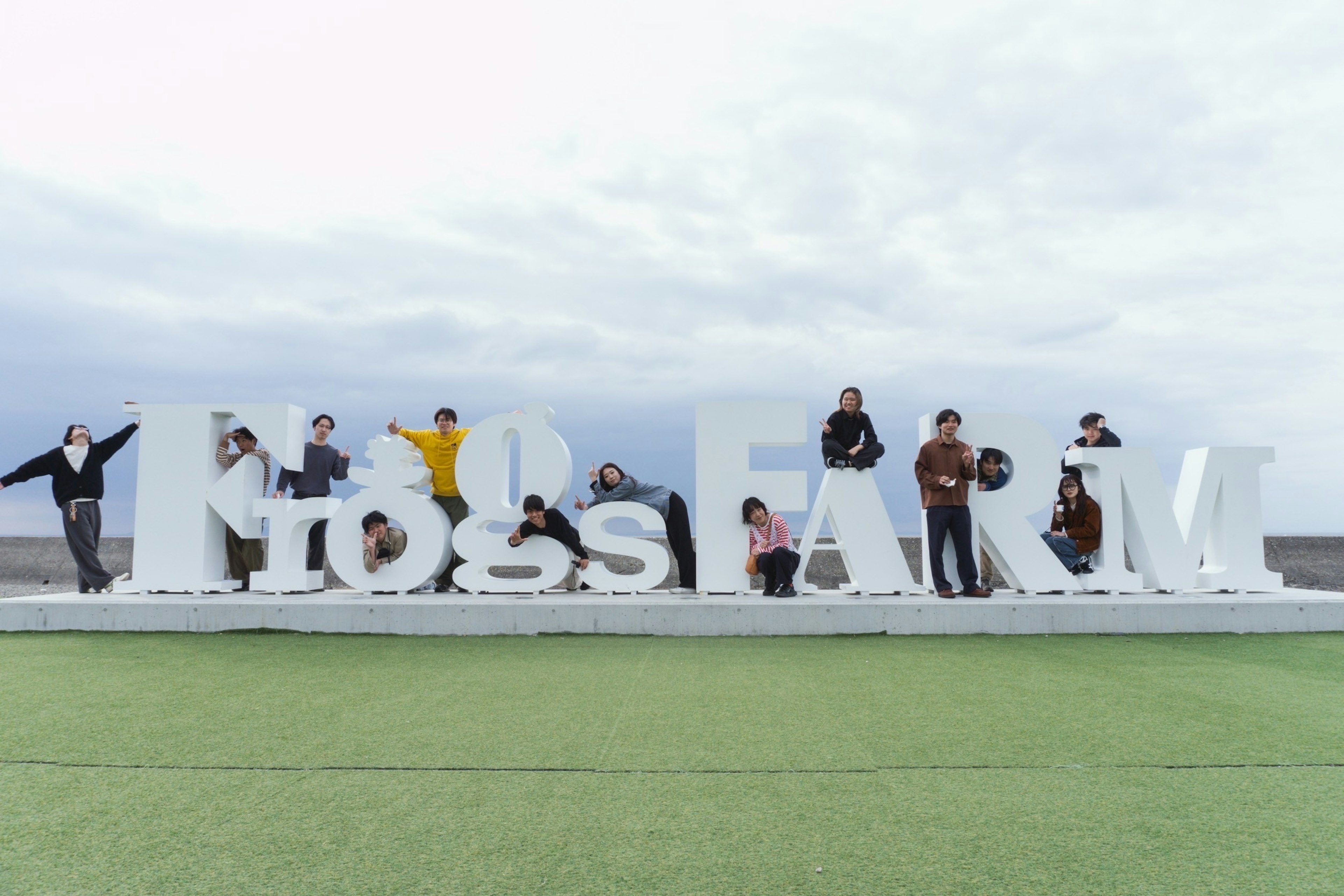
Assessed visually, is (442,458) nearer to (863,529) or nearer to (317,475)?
(317,475)

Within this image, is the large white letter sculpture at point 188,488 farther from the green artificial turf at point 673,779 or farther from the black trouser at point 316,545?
the green artificial turf at point 673,779

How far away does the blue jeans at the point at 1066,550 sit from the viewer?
814 cm

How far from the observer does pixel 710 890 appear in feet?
7.41

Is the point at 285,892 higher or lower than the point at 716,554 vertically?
lower

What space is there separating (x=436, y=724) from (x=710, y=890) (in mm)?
2136

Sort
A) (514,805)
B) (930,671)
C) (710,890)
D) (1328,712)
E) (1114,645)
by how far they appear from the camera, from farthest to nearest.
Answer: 1. (1114,645)
2. (930,671)
3. (1328,712)
4. (514,805)
5. (710,890)

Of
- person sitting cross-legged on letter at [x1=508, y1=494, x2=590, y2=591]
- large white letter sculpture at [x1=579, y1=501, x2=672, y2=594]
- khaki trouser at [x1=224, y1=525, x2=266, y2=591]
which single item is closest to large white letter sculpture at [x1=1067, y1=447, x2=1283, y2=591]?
large white letter sculpture at [x1=579, y1=501, x2=672, y2=594]

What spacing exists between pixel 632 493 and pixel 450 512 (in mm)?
2056

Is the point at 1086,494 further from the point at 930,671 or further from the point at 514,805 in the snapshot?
the point at 514,805

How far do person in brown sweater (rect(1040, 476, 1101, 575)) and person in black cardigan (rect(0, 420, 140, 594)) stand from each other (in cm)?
993

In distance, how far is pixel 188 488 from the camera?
8.23m

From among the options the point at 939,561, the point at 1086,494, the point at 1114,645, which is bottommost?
the point at 1114,645

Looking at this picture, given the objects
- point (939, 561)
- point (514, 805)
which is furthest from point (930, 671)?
point (514, 805)

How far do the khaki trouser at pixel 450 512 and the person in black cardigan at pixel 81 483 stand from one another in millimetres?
3397
